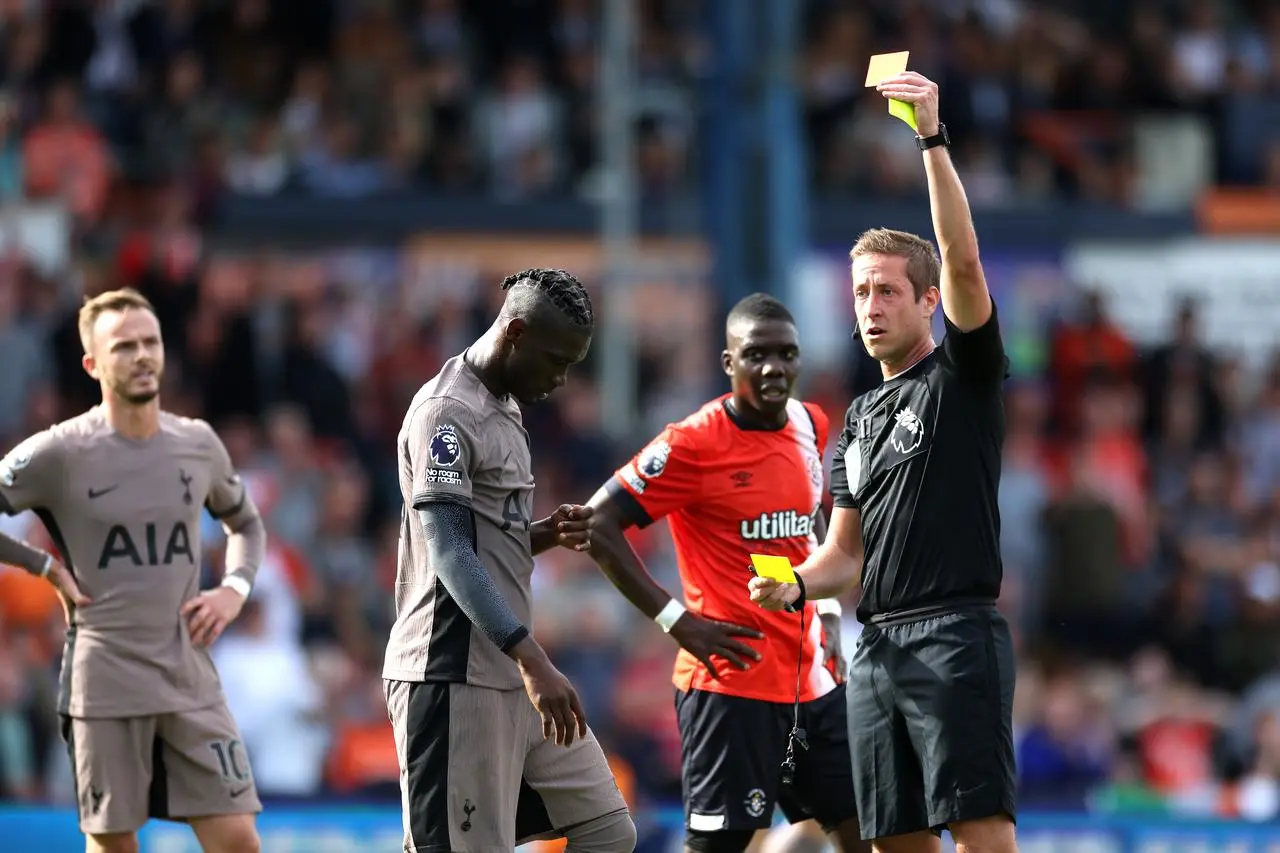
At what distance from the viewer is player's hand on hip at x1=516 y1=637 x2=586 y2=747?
5.79 m

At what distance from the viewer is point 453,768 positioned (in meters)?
6.08

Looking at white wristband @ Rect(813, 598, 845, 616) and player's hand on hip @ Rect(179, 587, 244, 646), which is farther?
white wristband @ Rect(813, 598, 845, 616)

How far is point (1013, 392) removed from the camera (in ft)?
51.7

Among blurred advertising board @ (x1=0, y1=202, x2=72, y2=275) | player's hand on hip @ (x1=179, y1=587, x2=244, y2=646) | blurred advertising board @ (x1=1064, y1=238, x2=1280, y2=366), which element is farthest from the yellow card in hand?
blurred advertising board @ (x1=1064, y1=238, x2=1280, y2=366)

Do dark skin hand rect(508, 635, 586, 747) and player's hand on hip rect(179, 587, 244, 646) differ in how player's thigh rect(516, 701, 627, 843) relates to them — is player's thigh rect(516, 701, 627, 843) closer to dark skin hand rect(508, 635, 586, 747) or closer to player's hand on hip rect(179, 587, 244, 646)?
dark skin hand rect(508, 635, 586, 747)

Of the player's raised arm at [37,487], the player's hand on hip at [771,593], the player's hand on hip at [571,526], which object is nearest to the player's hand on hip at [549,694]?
the player's hand on hip at [771,593]

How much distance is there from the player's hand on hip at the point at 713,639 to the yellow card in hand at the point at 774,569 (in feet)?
2.36

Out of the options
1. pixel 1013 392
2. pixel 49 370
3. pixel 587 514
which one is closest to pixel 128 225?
pixel 49 370

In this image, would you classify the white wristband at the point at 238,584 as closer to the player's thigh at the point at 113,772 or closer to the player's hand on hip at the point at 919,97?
the player's thigh at the point at 113,772

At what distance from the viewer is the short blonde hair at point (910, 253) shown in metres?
6.28

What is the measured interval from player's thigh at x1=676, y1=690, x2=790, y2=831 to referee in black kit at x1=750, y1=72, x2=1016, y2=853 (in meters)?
0.97

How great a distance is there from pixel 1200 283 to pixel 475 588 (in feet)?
44.8

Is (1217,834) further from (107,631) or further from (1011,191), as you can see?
(1011,191)

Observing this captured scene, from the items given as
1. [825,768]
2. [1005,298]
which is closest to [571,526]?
[825,768]
